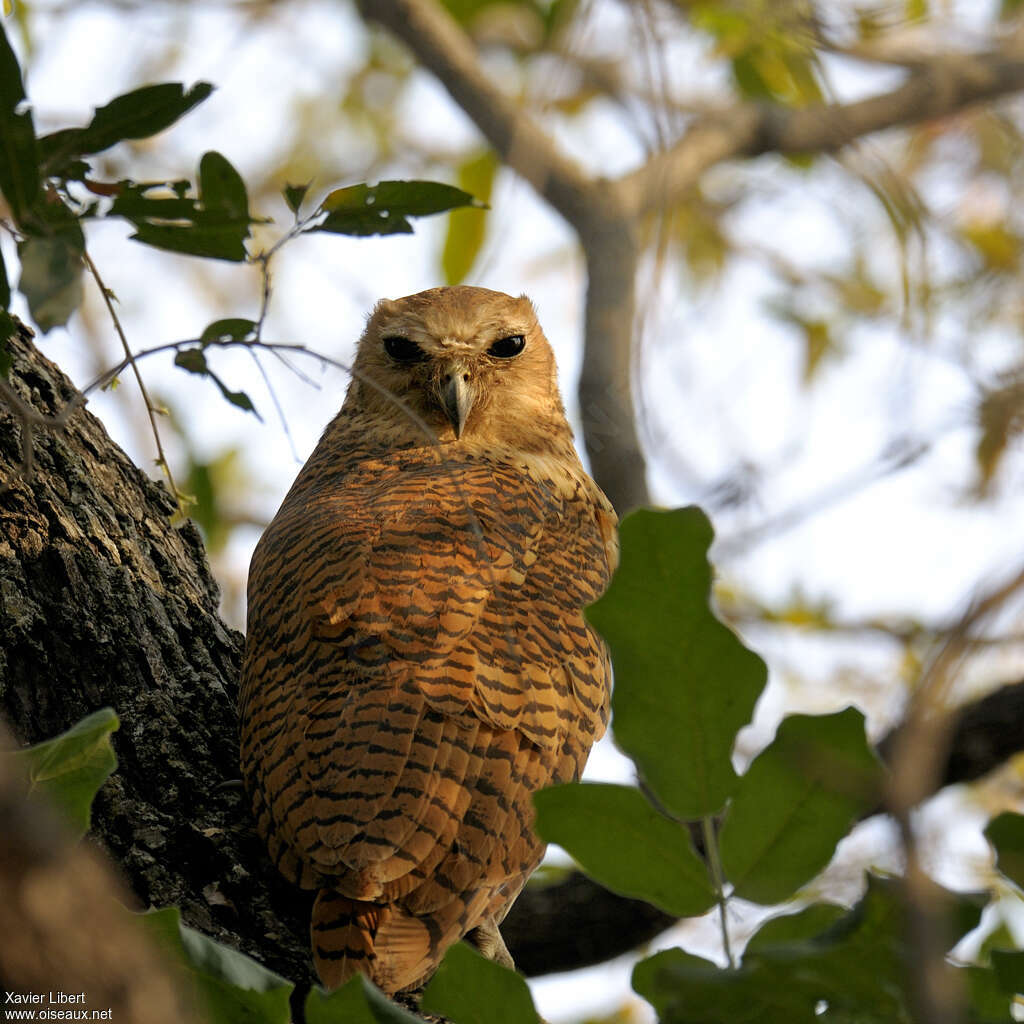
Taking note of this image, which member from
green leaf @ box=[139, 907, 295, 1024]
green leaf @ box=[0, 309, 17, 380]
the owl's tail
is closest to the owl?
the owl's tail

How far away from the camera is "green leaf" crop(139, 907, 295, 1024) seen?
4.91ft

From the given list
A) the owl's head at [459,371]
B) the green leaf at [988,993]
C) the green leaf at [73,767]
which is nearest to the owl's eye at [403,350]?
the owl's head at [459,371]

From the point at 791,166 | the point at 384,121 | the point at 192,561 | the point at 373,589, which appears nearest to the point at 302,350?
the point at 373,589

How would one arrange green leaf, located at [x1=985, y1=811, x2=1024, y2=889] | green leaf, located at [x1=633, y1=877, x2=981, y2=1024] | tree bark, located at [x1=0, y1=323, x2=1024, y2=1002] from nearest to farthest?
green leaf, located at [x1=633, y1=877, x2=981, y2=1024] < green leaf, located at [x1=985, y1=811, x2=1024, y2=889] < tree bark, located at [x1=0, y1=323, x2=1024, y2=1002]

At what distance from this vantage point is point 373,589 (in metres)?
3.00

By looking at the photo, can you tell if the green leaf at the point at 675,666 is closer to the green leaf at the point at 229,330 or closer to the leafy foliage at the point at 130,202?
the leafy foliage at the point at 130,202

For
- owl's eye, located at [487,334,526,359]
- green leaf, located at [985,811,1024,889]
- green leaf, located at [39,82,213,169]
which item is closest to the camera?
green leaf, located at [985,811,1024,889]

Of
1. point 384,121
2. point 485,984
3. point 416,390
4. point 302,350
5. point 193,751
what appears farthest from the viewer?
point 384,121

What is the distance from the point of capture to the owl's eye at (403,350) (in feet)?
15.5

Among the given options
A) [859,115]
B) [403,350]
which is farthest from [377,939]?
[859,115]

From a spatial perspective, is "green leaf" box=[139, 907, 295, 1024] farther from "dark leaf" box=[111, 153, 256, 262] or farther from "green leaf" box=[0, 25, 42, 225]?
"dark leaf" box=[111, 153, 256, 262]

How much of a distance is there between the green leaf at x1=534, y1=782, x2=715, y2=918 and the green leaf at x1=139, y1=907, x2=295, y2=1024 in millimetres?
383

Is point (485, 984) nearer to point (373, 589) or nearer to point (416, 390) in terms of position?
point (373, 589)

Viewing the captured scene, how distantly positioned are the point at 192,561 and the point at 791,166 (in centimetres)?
534
